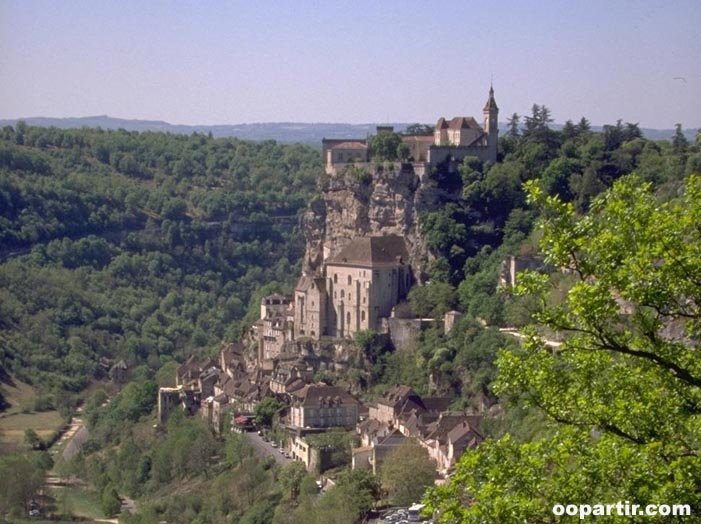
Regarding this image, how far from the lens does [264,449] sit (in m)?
44.9

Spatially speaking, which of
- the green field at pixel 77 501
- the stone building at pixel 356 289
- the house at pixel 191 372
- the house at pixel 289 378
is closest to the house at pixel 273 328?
the stone building at pixel 356 289

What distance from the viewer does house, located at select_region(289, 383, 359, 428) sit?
44406 mm

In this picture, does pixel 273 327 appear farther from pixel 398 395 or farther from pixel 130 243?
pixel 130 243

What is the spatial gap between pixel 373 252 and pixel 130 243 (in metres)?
44.1

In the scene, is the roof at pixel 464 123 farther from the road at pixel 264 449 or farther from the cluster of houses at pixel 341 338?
the road at pixel 264 449

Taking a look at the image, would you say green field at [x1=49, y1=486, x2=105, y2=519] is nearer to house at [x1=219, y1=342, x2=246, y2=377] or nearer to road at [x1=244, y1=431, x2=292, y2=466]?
road at [x1=244, y1=431, x2=292, y2=466]

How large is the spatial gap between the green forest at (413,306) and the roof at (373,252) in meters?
1.21

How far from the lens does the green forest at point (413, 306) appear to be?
11.6 meters

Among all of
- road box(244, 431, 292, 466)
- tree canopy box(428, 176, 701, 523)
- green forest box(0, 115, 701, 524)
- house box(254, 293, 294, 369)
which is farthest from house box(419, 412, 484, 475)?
tree canopy box(428, 176, 701, 523)

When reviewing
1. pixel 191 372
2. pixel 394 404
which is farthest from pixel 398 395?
pixel 191 372

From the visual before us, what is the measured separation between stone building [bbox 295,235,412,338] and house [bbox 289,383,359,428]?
5.27 metres

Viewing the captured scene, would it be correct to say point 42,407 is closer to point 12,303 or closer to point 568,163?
point 12,303

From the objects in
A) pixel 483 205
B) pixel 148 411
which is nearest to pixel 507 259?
pixel 483 205

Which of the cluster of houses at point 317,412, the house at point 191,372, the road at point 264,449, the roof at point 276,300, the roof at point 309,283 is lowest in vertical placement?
the house at point 191,372
